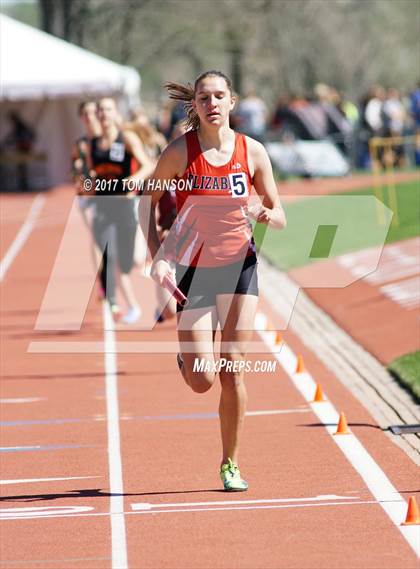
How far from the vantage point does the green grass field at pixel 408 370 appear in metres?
10.7

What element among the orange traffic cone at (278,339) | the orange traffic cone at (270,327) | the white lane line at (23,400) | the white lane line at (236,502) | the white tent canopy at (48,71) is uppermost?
the white tent canopy at (48,71)

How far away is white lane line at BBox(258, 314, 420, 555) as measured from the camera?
22.8 ft

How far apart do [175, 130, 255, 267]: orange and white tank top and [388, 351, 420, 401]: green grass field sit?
139 inches

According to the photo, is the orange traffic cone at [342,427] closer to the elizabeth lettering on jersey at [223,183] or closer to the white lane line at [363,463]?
the white lane line at [363,463]

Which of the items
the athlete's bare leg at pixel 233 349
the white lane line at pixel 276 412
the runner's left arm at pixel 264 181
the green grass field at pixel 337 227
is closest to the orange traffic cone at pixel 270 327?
the green grass field at pixel 337 227

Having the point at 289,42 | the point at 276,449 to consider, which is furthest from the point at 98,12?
the point at 276,449

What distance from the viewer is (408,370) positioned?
37.1 feet

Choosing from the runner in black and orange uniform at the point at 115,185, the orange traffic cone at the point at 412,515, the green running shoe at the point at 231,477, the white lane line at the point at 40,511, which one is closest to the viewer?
the orange traffic cone at the point at 412,515

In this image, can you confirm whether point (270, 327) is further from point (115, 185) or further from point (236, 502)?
point (236, 502)

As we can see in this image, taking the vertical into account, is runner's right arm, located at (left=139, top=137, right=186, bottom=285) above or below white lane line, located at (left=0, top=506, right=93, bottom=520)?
above

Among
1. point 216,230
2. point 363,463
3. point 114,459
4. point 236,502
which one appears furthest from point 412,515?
point 114,459

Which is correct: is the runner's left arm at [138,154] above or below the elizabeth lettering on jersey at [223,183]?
above

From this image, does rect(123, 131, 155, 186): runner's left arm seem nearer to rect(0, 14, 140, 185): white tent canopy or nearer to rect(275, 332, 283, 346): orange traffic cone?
rect(275, 332, 283, 346): orange traffic cone

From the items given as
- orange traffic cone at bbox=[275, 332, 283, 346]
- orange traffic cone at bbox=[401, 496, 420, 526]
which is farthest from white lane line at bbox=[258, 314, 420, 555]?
orange traffic cone at bbox=[275, 332, 283, 346]
